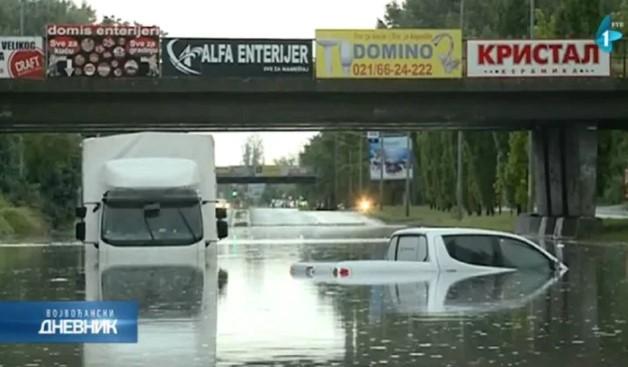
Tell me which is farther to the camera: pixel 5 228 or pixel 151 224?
pixel 5 228

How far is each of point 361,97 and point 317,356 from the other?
112 ft

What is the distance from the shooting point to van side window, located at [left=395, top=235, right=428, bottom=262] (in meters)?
23.4

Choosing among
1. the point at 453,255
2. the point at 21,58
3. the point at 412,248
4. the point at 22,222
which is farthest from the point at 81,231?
the point at 22,222

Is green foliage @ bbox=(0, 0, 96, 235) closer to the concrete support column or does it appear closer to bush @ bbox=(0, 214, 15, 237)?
bush @ bbox=(0, 214, 15, 237)

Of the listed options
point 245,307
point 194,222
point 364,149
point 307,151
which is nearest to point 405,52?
point 194,222

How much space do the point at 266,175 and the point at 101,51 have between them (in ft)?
394

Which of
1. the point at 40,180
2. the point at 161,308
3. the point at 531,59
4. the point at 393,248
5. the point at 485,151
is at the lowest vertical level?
the point at 161,308

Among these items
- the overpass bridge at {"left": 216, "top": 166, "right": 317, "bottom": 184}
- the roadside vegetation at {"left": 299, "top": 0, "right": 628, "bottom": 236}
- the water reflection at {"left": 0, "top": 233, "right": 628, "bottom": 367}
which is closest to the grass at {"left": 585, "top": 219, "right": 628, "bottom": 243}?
the roadside vegetation at {"left": 299, "top": 0, "right": 628, "bottom": 236}

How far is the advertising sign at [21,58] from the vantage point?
148 feet

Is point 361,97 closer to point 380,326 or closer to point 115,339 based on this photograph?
point 380,326

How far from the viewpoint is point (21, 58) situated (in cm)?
4544

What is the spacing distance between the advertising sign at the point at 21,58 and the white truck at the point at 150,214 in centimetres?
1935

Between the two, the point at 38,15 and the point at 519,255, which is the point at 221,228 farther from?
the point at 38,15

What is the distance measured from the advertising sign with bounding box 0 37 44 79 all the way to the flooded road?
18353mm
